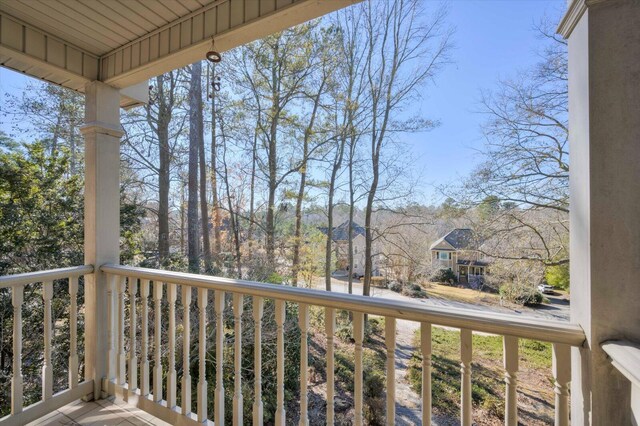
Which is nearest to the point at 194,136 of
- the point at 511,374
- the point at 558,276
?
the point at 558,276

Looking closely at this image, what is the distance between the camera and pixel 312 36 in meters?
6.60

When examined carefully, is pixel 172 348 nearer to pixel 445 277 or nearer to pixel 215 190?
pixel 445 277

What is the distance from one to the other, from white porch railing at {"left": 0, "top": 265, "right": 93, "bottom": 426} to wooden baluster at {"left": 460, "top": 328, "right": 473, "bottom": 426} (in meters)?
2.31

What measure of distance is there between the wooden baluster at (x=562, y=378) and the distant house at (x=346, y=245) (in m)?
6.10

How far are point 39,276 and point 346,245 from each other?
589 centimetres

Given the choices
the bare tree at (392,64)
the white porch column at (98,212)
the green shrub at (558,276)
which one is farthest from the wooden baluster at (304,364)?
the bare tree at (392,64)

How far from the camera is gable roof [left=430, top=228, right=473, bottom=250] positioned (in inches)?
143

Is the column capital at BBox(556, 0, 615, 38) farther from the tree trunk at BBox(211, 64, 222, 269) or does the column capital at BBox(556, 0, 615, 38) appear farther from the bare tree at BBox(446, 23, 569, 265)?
the tree trunk at BBox(211, 64, 222, 269)

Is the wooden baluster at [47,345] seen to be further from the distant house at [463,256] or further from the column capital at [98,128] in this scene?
the distant house at [463,256]

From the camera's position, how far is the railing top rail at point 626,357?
0.61 meters

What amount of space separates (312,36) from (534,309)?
6.78 metres

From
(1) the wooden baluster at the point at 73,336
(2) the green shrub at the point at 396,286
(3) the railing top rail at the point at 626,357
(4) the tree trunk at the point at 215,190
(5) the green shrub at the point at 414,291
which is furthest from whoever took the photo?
(4) the tree trunk at the point at 215,190

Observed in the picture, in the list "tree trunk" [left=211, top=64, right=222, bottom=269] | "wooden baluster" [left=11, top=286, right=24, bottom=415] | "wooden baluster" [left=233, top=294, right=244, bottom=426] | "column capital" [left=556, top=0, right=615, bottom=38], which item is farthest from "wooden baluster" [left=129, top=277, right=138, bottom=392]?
"tree trunk" [left=211, top=64, right=222, bottom=269]

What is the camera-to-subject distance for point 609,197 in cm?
78
